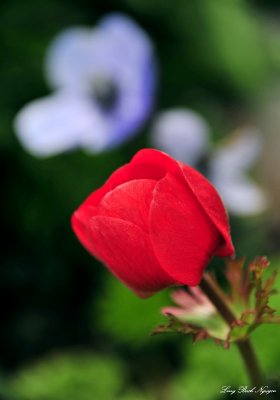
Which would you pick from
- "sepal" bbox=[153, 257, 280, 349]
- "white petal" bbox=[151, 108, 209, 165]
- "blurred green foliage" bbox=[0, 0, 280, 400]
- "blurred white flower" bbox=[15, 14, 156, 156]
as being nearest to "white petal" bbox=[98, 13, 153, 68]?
"blurred white flower" bbox=[15, 14, 156, 156]

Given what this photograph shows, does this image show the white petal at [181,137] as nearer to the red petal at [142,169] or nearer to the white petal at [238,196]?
the white petal at [238,196]

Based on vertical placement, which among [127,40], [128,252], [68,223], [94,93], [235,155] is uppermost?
[128,252]

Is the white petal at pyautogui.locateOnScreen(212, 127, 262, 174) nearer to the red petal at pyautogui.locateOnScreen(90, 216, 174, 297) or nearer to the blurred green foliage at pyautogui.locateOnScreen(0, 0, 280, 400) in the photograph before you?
the blurred green foliage at pyautogui.locateOnScreen(0, 0, 280, 400)

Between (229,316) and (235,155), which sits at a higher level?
(229,316)

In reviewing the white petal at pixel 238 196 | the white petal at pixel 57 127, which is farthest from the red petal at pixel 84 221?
the white petal at pixel 238 196

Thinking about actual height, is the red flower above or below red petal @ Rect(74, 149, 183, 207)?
below

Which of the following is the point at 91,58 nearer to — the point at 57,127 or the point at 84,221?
the point at 57,127

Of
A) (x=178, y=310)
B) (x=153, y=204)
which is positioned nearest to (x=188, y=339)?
(x=178, y=310)

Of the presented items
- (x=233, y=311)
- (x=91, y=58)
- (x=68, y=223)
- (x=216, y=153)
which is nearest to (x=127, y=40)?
(x=91, y=58)
